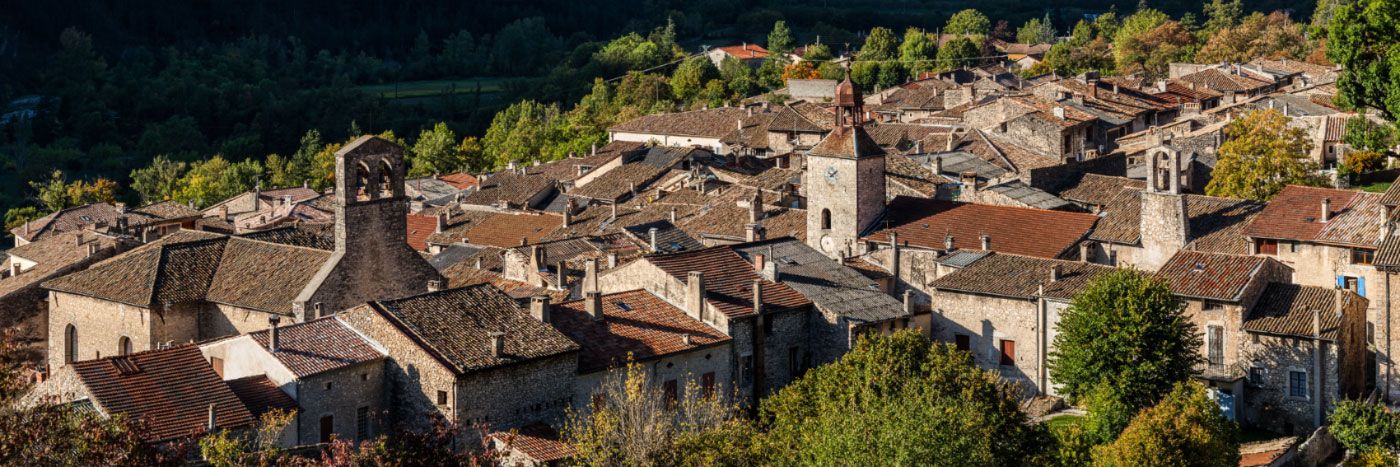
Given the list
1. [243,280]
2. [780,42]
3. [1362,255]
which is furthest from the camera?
[780,42]

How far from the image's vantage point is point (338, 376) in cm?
3366

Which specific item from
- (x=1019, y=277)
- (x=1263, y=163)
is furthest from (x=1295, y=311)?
(x=1263, y=163)

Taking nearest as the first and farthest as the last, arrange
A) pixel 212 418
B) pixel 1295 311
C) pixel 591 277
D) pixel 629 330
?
pixel 212 418
pixel 629 330
pixel 1295 311
pixel 591 277

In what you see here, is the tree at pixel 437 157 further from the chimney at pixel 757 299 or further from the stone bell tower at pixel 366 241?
the chimney at pixel 757 299

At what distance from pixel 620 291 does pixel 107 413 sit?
14270mm

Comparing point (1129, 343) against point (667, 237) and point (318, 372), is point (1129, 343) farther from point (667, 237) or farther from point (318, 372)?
point (318, 372)

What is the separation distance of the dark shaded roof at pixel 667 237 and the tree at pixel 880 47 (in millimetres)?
78932

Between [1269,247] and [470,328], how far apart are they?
75.2ft

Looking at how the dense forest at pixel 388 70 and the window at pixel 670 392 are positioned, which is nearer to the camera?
the window at pixel 670 392

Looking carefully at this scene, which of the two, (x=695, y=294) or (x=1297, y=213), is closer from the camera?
(x=695, y=294)

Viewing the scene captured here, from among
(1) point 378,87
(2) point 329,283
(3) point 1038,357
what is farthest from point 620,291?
(1) point 378,87

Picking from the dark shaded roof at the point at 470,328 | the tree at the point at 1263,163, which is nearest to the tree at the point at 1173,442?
the dark shaded roof at the point at 470,328

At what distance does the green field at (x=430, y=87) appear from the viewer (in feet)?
486

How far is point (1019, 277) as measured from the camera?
43438mm
